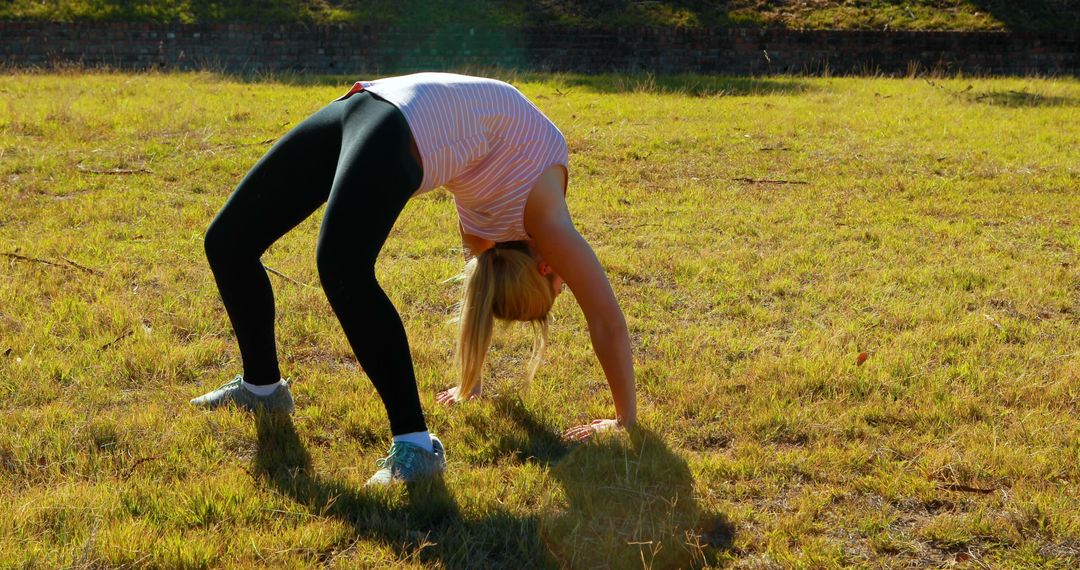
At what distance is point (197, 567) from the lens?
2.73 metres

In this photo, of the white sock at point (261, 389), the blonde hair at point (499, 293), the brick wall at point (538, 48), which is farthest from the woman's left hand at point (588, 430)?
the brick wall at point (538, 48)

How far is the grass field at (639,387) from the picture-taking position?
116 inches

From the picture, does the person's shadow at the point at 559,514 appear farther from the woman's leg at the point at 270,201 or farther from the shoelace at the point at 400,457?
the woman's leg at the point at 270,201

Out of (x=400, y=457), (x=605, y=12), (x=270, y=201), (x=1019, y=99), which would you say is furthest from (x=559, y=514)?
(x=605, y=12)

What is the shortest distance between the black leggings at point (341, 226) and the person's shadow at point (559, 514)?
11.8 inches

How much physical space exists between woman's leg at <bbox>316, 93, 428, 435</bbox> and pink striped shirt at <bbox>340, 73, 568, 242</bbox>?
87 mm

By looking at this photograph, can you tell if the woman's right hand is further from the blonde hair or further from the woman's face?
the woman's face

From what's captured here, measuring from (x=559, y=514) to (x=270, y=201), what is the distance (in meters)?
1.48

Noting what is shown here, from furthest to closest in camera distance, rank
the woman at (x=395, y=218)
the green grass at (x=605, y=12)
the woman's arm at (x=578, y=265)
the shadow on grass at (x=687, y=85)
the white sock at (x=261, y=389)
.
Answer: the green grass at (x=605, y=12) < the shadow on grass at (x=687, y=85) < the white sock at (x=261, y=389) < the woman's arm at (x=578, y=265) < the woman at (x=395, y=218)

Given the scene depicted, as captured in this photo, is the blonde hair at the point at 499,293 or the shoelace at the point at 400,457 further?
the blonde hair at the point at 499,293

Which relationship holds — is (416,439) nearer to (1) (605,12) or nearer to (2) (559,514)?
(2) (559,514)

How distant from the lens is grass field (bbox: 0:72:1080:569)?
295cm

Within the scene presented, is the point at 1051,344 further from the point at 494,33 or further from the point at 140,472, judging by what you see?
the point at 494,33

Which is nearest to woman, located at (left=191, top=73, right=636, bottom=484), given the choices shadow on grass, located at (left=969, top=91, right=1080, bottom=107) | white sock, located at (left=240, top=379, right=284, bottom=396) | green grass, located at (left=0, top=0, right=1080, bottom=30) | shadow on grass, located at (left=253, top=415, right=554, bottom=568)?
white sock, located at (left=240, top=379, right=284, bottom=396)
